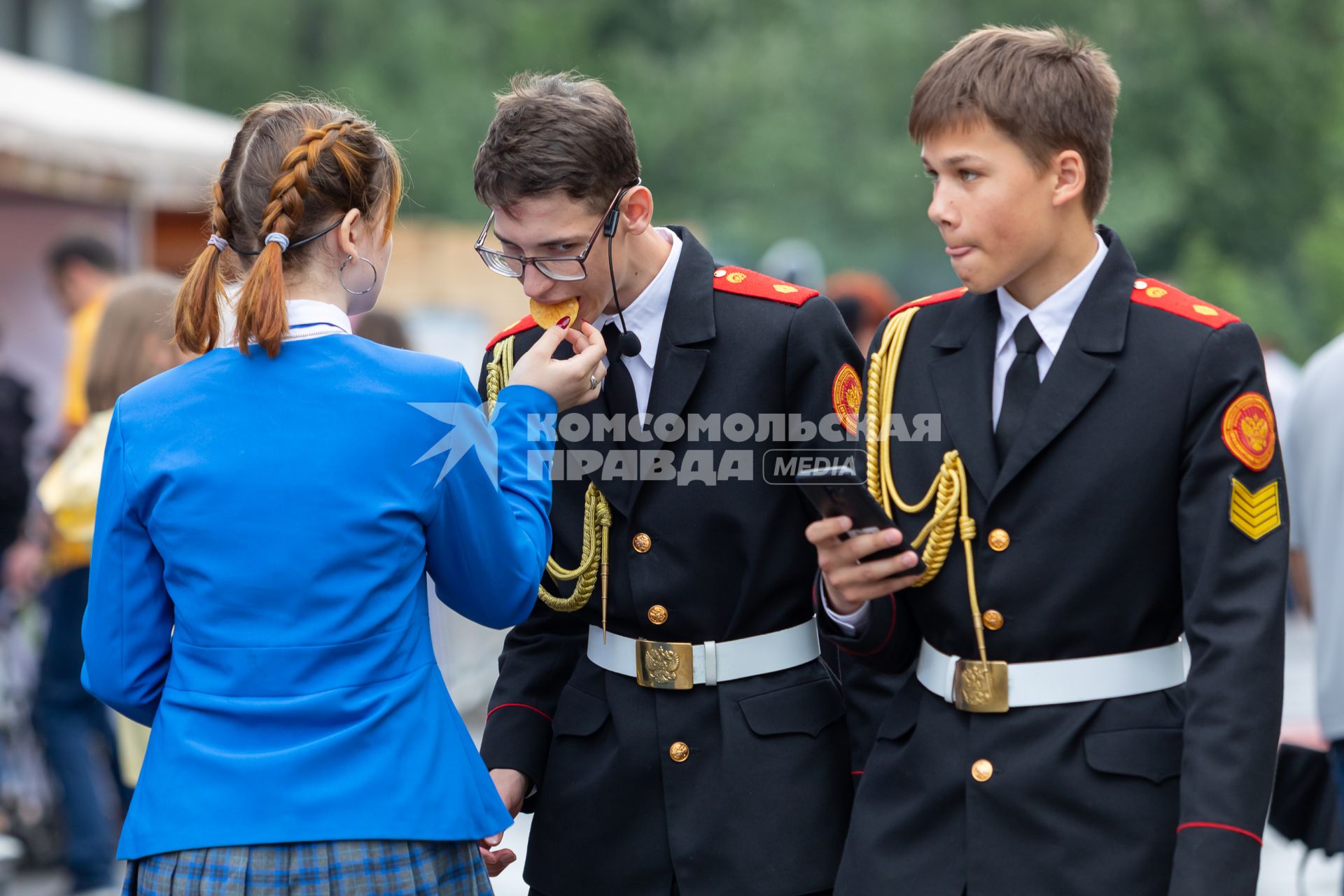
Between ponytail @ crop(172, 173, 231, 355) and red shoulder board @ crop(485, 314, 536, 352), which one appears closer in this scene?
ponytail @ crop(172, 173, 231, 355)

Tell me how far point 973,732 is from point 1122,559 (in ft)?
1.14

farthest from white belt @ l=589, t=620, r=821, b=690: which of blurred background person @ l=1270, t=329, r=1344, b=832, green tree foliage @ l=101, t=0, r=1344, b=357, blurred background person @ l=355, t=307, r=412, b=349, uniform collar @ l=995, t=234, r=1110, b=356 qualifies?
green tree foliage @ l=101, t=0, r=1344, b=357

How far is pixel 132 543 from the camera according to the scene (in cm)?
237

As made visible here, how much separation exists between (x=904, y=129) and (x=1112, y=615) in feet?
82.3

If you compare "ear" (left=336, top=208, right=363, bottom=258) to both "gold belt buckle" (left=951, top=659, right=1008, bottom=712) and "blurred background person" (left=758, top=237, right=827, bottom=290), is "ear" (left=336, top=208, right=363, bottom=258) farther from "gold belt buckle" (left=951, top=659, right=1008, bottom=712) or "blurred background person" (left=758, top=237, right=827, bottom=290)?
"blurred background person" (left=758, top=237, right=827, bottom=290)

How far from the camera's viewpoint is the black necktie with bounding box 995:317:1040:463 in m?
2.50

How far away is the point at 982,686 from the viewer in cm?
245

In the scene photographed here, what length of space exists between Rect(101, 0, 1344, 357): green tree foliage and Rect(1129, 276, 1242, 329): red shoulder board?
60.8 ft

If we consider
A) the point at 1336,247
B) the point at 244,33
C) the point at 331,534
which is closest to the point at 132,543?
the point at 331,534

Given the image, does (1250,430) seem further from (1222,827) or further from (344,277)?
(344,277)

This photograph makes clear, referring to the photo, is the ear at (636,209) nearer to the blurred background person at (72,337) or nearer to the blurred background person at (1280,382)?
the blurred background person at (72,337)

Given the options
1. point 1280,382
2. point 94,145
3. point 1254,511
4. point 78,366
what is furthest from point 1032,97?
point 1280,382

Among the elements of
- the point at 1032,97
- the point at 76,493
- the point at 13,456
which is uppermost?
the point at 1032,97

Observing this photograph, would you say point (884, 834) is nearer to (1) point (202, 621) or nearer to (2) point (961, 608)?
(2) point (961, 608)
